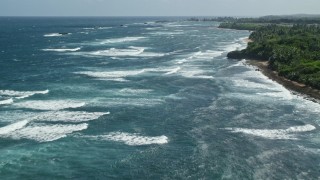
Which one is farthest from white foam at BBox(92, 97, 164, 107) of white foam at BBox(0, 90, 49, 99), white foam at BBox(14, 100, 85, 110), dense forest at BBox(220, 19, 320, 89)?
dense forest at BBox(220, 19, 320, 89)

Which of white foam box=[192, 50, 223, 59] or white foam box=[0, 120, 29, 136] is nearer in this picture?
white foam box=[0, 120, 29, 136]

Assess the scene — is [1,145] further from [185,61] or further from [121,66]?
[185,61]

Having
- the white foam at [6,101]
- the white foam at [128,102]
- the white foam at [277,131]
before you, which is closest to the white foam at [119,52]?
the white foam at [128,102]

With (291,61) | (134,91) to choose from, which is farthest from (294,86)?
(134,91)

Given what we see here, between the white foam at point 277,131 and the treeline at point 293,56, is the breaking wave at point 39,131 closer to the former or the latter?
the white foam at point 277,131

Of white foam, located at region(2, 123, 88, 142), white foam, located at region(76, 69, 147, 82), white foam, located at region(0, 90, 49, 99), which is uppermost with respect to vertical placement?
white foam, located at region(0, 90, 49, 99)

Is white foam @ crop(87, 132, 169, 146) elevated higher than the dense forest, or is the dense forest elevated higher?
the dense forest

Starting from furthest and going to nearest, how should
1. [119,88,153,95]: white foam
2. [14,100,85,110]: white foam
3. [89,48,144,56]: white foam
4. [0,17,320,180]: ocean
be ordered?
1. [89,48,144,56]: white foam
2. [119,88,153,95]: white foam
3. [14,100,85,110]: white foam
4. [0,17,320,180]: ocean

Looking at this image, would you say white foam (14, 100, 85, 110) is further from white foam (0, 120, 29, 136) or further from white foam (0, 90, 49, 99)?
white foam (0, 120, 29, 136)
